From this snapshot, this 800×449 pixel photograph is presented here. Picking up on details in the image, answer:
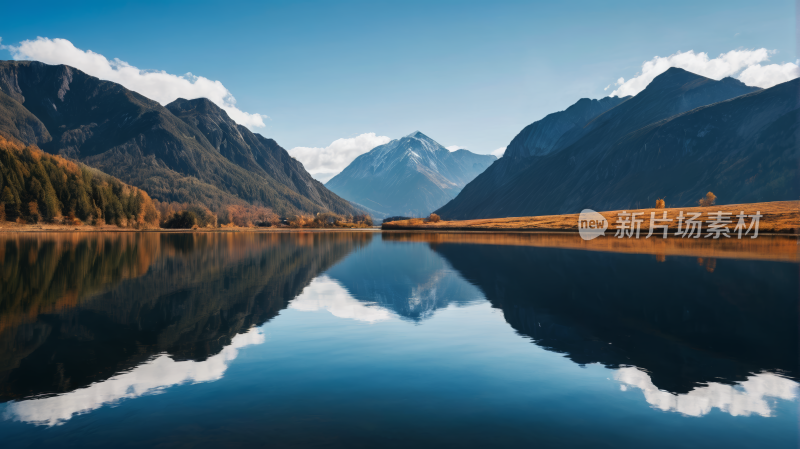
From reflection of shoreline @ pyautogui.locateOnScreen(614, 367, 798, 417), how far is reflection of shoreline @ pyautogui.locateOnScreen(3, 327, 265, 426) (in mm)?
11625

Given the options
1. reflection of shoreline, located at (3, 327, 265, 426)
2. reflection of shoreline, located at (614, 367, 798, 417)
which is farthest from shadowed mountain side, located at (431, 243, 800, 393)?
reflection of shoreline, located at (3, 327, 265, 426)

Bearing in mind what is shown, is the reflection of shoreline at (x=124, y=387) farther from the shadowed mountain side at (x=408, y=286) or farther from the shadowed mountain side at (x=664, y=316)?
the shadowed mountain side at (x=664, y=316)

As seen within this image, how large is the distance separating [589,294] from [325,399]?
66.6 ft

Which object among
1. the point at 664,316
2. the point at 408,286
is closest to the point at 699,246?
the point at 664,316

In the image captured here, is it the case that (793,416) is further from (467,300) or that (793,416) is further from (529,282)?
(529,282)

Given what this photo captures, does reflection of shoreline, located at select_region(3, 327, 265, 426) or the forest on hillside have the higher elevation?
the forest on hillside

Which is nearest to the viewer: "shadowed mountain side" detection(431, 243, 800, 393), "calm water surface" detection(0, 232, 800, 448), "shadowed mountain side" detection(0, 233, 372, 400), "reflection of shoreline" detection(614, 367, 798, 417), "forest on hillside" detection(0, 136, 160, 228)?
"calm water surface" detection(0, 232, 800, 448)

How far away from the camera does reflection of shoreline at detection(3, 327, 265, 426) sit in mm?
10000

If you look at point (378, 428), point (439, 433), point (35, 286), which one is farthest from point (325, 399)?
point (35, 286)

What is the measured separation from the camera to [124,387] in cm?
1167

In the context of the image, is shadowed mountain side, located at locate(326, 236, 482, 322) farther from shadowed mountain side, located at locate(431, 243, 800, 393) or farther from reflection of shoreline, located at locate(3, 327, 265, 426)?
reflection of shoreline, located at locate(3, 327, 265, 426)

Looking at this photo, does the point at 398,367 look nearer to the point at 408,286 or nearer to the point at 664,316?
the point at 664,316

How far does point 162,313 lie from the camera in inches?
811

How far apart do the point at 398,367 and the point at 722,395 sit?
338 inches
